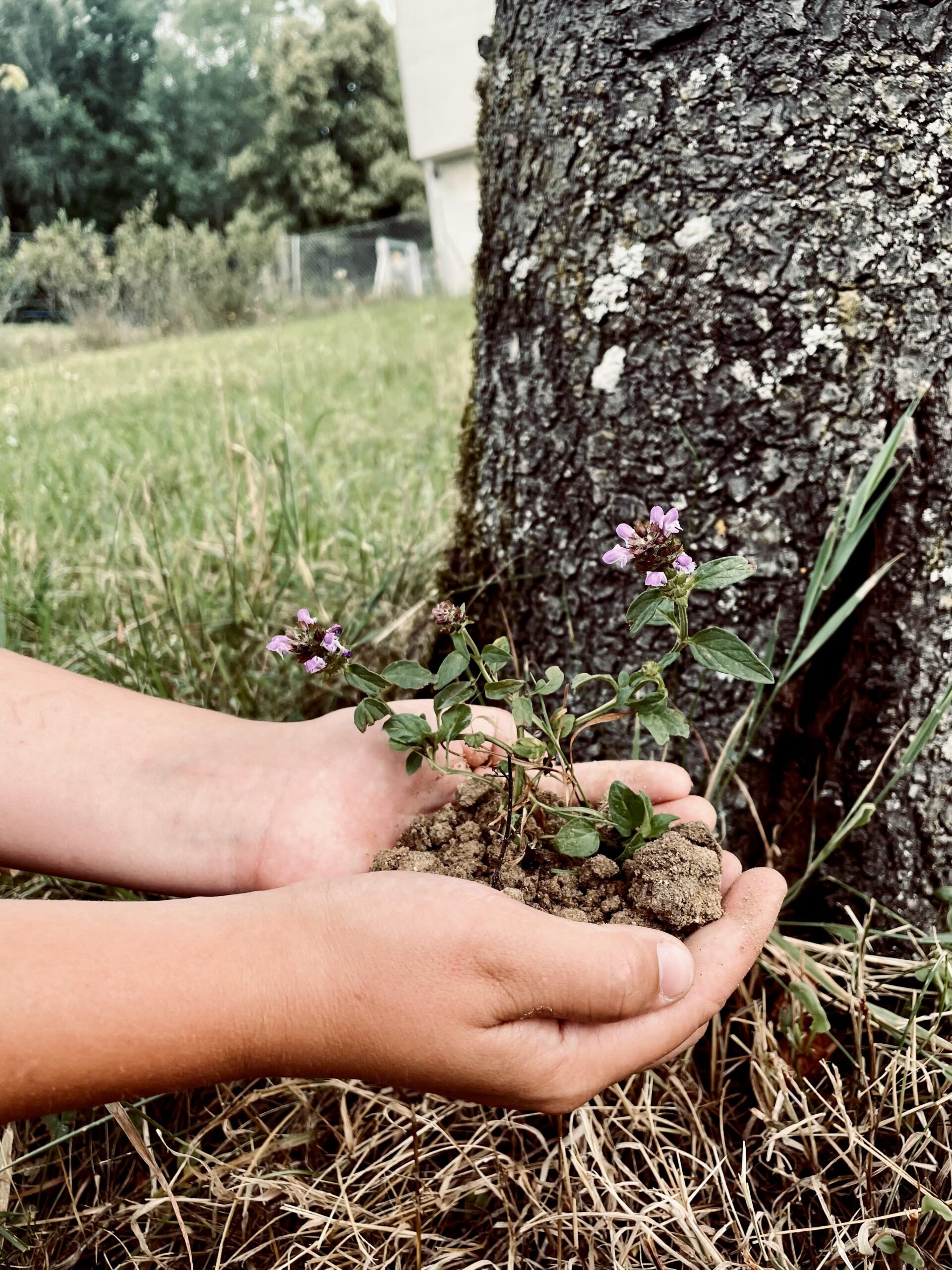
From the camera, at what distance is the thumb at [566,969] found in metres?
0.80

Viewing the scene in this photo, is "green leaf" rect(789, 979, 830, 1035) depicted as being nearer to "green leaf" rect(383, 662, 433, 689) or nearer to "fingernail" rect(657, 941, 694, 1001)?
"fingernail" rect(657, 941, 694, 1001)

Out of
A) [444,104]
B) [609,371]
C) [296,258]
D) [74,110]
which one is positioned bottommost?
[609,371]

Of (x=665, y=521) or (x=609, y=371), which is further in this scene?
(x=609, y=371)

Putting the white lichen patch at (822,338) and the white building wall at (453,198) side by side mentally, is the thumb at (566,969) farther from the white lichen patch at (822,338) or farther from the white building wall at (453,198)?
the white building wall at (453,198)

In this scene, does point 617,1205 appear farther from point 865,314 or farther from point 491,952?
point 865,314

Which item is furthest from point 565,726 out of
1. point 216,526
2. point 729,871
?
point 216,526

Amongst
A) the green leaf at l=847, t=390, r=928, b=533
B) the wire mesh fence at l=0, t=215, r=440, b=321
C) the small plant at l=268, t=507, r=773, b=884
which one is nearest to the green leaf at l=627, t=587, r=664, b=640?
the small plant at l=268, t=507, r=773, b=884

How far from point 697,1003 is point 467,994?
9.2 inches

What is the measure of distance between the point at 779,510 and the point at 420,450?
2.14m

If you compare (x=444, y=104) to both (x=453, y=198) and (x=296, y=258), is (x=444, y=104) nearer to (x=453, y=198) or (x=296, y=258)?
(x=453, y=198)

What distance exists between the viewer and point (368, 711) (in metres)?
1.04

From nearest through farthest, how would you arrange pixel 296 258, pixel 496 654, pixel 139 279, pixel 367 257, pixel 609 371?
pixel 496 654
pixel 609 371
pixel 139 279
pixel 296 258
pixel 367 257

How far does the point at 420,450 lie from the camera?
128 inches

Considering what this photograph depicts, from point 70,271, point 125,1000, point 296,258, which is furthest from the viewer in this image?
point 296,258
